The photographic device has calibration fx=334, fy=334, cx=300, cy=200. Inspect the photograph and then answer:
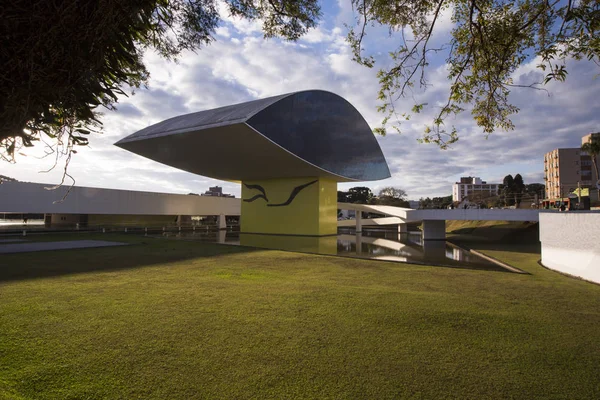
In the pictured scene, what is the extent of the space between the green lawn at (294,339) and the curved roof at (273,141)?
46.0ft

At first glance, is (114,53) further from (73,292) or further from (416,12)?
(73,292)

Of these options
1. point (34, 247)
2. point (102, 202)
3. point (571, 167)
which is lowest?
point (34, 247)

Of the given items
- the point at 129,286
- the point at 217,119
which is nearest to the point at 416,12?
the point at 129,286

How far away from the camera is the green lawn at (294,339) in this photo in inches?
117

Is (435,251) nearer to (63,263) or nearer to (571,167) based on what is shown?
(63,263)

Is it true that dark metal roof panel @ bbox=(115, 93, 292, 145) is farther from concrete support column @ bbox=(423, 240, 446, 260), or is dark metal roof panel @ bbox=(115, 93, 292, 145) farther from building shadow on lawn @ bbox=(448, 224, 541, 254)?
building shadow on lawn @ bbox=(448, 224, 541, 254)

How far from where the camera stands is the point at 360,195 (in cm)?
7356

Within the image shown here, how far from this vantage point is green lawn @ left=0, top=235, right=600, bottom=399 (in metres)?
2.97

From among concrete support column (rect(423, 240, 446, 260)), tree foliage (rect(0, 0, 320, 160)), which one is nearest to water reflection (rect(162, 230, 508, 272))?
concrete support column (rect(423, 240, 446, 260))

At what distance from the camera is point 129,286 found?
695 centimetres

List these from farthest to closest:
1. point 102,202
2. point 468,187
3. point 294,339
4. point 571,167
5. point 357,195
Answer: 1. point 468,187
2. point 357,195
3. point 571,167
4. point 102,202
5. point 294,339

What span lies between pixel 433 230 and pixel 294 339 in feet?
78.0

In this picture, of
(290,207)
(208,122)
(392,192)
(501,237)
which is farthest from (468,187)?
(208,122)

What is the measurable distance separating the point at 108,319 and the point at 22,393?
1953mm
